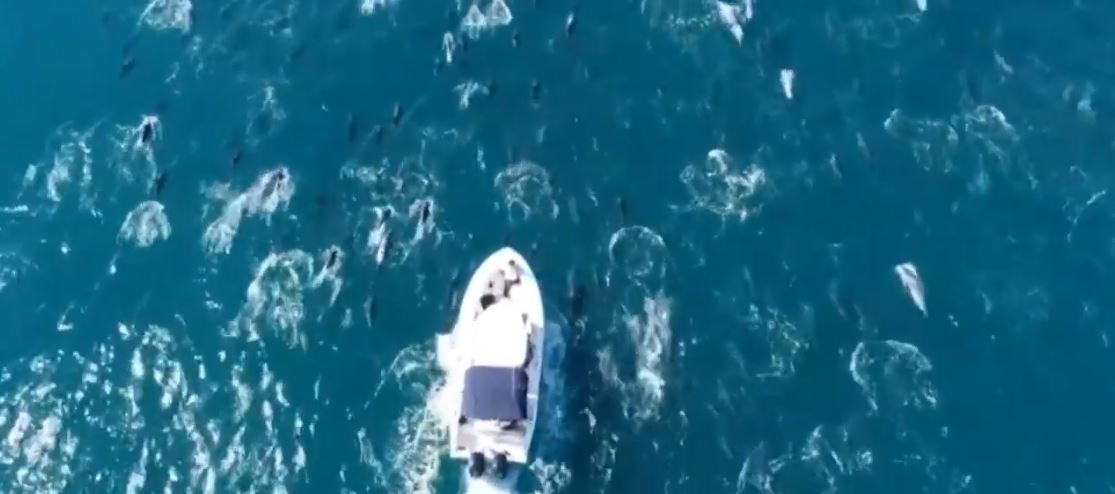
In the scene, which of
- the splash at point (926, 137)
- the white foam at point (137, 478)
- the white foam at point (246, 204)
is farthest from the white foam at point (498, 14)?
the white foam at point (137, 478)

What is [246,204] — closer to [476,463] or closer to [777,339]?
[476,463]

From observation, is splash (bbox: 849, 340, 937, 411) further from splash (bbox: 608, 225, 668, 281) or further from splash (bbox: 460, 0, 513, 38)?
splash (bbox: 460, 0, 513, 38)

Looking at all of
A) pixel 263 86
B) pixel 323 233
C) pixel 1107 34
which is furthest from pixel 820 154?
pixel 263 86

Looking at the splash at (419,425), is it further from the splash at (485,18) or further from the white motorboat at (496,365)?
the splash at (485,18)

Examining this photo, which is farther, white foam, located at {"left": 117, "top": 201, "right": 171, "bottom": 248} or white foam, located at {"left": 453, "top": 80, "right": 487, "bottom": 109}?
white foam, located at {"left": 453, "top": 80, "right": 487, "bottom": 109}

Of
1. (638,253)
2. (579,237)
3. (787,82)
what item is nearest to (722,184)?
(638,253)

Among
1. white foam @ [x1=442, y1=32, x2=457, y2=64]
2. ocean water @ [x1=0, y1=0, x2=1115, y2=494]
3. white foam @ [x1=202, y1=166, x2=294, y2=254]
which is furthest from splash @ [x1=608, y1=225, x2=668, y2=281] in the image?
white foam @ [x1=202, y1=166, x2=294, y2=254]
